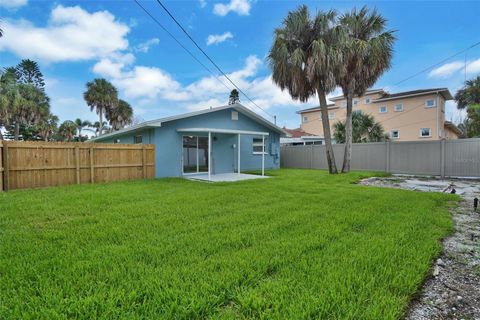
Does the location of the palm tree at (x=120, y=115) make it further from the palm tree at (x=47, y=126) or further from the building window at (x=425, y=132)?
the building window at (x=425, y=132)

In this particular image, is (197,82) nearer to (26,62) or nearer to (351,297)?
(351,297)

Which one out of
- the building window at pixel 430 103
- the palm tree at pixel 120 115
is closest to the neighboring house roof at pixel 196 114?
the palm tree at pixel 120 115

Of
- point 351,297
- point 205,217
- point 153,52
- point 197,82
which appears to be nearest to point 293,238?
point 351,297

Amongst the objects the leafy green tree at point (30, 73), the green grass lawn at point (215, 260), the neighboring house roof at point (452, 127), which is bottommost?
the green grass lawn at point (215, 260)

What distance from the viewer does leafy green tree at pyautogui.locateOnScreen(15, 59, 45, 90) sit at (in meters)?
28.2

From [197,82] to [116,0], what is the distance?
37.5ft

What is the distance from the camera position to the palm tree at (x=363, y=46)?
1169cm

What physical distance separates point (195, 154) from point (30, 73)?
2772 centimetres

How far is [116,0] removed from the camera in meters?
7.81

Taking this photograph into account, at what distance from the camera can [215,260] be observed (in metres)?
2.97

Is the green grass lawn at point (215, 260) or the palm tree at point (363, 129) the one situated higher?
the palm tree at point (363, 129)

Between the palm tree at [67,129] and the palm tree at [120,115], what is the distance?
668 centimetres

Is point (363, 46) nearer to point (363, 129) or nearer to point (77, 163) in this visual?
point (363, 129)

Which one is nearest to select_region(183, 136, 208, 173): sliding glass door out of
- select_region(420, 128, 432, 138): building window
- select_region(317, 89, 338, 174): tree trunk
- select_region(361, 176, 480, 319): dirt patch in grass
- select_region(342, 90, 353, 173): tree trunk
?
select_region(317, 89, 338, 174): tree trunk
